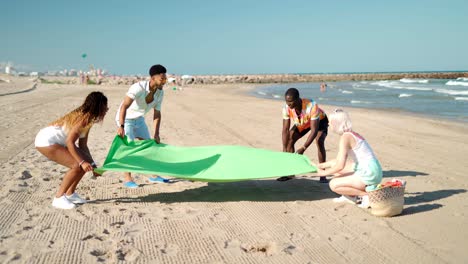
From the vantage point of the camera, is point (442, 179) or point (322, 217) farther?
point (442, 179)

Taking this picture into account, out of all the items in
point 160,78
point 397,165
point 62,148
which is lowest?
point 397,165

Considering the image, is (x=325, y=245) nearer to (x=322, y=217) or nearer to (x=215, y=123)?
(x=322, y=217)

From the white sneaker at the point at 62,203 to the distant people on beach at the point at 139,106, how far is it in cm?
106

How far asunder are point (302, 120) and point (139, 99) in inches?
90.4

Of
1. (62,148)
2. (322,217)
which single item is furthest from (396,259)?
(62,148)

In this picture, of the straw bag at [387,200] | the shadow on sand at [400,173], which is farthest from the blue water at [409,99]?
the straw bag at [387,200]

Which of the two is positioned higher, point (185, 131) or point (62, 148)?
point (62, 148)

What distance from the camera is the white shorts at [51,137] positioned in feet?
15.4

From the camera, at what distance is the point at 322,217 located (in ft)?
15.3

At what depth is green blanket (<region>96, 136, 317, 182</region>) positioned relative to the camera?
16.6 feet

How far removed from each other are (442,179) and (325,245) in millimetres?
3390

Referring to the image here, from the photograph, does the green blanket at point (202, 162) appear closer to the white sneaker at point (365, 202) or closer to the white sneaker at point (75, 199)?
the white sneaker at point (75, 199)

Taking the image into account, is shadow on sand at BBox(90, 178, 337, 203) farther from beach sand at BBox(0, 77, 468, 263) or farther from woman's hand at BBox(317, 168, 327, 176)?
woman's hand at BBox(317, 168, 327, 176)

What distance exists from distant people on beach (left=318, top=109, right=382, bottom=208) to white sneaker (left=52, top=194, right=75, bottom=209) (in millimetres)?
2972
